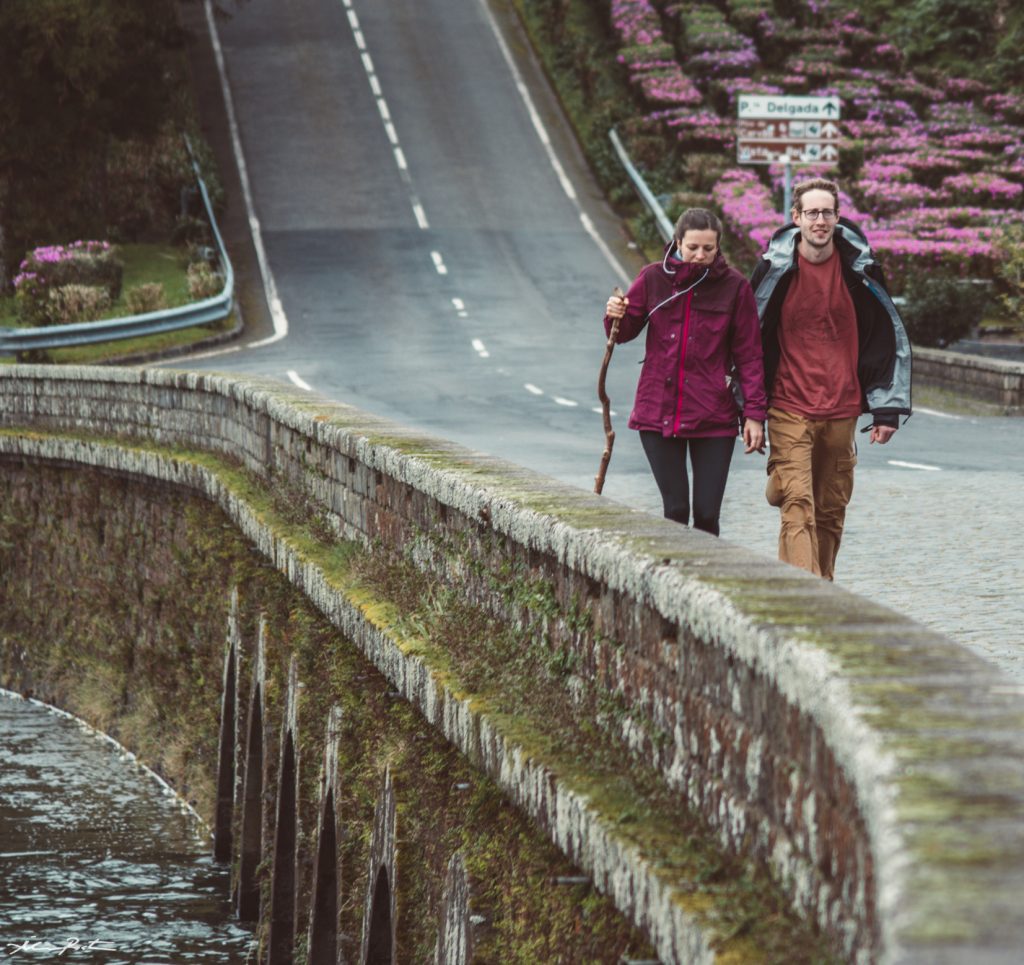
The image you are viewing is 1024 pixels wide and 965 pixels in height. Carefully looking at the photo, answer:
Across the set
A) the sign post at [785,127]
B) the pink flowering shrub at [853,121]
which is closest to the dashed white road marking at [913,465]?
the sign post at [785,127]

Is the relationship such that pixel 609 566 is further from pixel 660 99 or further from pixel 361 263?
pixel 660 99

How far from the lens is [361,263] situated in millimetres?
36469

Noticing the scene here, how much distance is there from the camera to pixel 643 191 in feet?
127

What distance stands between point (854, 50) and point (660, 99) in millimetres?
8441

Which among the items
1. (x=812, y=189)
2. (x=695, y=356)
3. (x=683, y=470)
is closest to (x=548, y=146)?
(x=683, y=470)

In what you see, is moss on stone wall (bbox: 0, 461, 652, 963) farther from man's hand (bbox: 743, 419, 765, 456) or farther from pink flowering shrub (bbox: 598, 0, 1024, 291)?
pink flowering shrub (bbox: 598, 0, 1024, 291)

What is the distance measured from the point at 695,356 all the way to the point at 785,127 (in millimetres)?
18743

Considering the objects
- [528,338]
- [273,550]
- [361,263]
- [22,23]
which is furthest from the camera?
[361,263]

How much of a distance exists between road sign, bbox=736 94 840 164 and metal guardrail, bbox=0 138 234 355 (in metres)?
8.59

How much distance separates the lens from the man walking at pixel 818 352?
796cm

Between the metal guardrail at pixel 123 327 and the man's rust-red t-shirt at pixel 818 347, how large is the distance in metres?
19.4

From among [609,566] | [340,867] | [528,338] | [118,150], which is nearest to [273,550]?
[340,867]

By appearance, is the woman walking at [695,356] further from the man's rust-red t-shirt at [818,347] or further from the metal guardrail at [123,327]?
the metal guardrail at [123,327]

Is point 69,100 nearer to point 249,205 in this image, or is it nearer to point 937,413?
point 249,205
